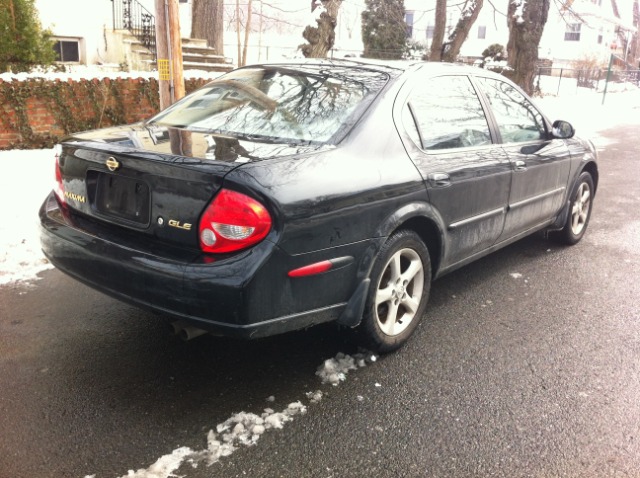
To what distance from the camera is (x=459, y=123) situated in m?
3.88

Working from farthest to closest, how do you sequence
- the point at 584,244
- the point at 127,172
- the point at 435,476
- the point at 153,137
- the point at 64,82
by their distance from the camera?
1. the point at 64,82
2. the point at 584,244
3. the point at 153,137
4. the point at 127,172
5. the point at 435,476

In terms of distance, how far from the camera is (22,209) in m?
5.88

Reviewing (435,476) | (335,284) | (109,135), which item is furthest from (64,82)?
(435,476)

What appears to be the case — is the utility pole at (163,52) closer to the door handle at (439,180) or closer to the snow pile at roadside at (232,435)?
the door handle at (439,180)

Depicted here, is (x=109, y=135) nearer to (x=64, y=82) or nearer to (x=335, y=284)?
(x=335, y=284)

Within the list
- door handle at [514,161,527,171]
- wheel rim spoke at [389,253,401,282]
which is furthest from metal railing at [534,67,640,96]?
wheel rim spoke at [389,253,401,282]

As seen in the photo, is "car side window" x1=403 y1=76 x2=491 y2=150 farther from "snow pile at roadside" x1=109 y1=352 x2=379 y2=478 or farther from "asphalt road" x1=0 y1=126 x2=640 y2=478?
"snow pile at roadside" x1=109 y1=352 x2=379 y2=478

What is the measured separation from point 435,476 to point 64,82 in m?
8.47

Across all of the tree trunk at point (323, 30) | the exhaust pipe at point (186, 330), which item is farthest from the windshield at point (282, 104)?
the tree trunk at point (323, 30)

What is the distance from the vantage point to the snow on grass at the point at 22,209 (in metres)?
4.59

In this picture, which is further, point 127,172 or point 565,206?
point 565,206

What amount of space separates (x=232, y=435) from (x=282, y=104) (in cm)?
182

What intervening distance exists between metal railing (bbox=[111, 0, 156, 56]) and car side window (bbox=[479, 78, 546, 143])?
13.6 m

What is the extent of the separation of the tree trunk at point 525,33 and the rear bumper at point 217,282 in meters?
15.5
